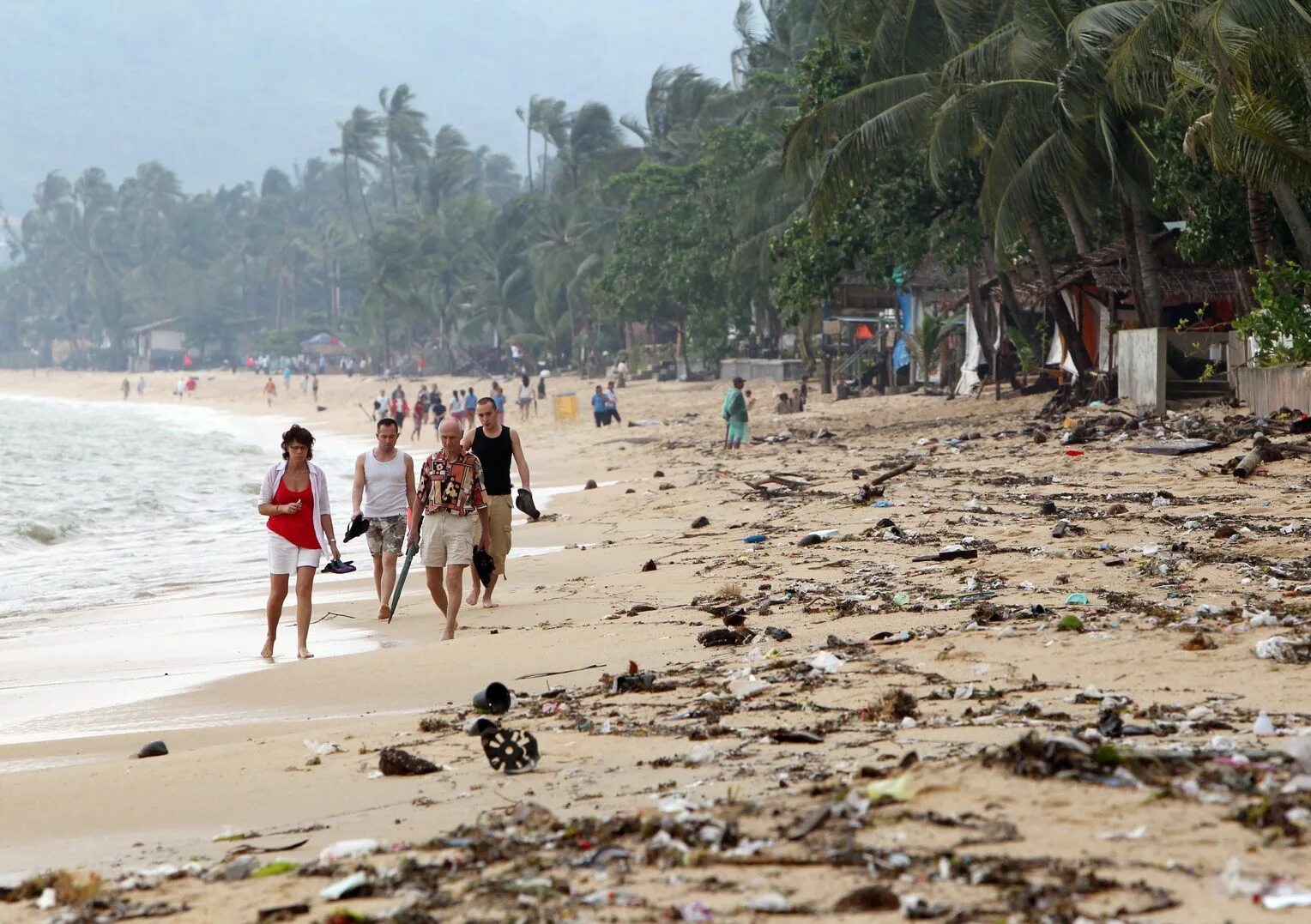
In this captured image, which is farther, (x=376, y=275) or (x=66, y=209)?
(x=66, y=209)

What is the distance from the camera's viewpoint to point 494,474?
10.1 metres

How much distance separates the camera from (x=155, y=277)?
A: 127625 millimetres

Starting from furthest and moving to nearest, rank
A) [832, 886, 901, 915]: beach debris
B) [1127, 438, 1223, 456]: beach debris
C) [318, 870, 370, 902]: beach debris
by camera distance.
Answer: [1127, 438, 1223, 456]: beach debris < [318, 870, 370, 902]: beach debris < [832, 886, 901, 915]: beach debris

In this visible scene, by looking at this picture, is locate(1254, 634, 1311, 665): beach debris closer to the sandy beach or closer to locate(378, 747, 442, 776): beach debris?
the sandy beach

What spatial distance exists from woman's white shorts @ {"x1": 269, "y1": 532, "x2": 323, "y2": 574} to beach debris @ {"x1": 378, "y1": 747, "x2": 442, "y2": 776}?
12.4 ft

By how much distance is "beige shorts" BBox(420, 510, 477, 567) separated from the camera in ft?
30.2

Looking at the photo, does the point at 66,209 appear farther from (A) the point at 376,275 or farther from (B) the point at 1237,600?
(B) the point at 1237,600

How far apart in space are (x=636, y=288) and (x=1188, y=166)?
109 feet

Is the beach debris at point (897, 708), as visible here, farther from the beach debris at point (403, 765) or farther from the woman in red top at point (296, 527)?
the woman in red top at point (296, 527)

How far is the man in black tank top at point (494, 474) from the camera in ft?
33.1

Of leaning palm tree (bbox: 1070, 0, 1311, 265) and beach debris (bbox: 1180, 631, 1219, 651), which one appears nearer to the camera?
beach debris (bbox: 1180, 631, 1219, 651)

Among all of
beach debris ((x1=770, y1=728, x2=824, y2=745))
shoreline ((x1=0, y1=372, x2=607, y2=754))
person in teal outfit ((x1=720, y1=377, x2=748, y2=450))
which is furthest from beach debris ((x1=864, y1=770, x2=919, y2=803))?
person in teal outfit ((x1=720, y1=377, x2=748, y2=450))

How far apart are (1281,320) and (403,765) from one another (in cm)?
1369

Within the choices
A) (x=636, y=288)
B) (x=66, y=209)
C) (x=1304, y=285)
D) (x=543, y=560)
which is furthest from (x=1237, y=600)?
(x=66, y=209)
